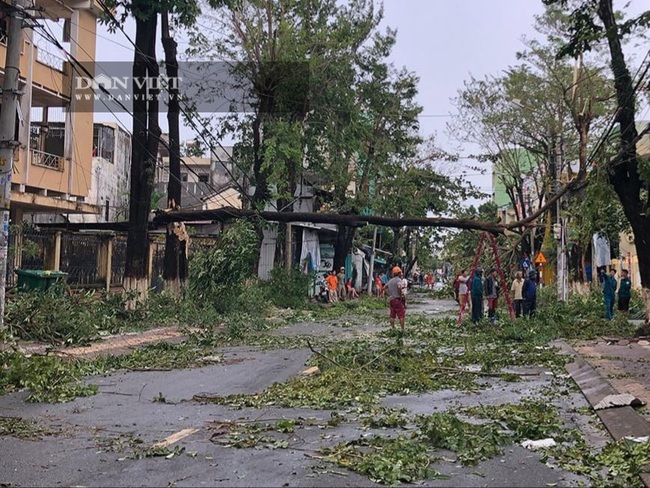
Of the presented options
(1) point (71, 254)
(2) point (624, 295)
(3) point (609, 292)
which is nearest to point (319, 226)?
(1) point (71, 254)

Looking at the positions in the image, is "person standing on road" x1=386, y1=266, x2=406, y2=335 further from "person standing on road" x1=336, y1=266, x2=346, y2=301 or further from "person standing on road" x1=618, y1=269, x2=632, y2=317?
"person standing on road" x1=336, y1=266, x2=346, y2=301

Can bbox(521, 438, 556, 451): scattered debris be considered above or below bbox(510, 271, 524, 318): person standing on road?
below

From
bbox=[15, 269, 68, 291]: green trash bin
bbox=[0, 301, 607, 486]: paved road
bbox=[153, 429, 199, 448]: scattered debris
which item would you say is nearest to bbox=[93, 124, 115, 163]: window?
bbox=[15, 269, 68, 291]: green trash bin

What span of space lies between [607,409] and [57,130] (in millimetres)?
24024

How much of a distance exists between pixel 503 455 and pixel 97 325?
519 inches

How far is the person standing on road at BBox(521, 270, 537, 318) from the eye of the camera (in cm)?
2403

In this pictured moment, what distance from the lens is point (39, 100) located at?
2581cm

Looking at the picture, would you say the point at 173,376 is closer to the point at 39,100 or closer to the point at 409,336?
the point at 409,336

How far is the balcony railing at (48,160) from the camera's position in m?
24.6

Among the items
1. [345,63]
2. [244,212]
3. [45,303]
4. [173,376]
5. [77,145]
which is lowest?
[173,376]

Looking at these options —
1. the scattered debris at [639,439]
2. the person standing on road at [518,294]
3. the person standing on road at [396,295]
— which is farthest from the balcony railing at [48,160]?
the scattered debris at [639,439]

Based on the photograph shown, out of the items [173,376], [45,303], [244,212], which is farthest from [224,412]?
[244,212]

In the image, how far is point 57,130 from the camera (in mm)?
28141

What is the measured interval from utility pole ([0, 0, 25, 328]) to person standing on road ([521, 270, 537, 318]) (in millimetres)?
16287
